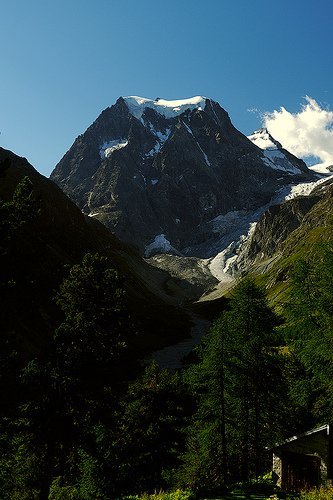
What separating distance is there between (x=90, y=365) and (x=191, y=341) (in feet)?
292

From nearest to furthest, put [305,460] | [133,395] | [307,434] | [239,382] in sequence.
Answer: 1. [307,434]
2. [305,460]
3. [239,382]
4. [133,395]

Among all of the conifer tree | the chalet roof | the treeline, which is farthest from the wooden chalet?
the conifer tree

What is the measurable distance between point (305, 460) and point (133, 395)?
10706mm

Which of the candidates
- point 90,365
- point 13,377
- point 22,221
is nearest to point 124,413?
point 90,365

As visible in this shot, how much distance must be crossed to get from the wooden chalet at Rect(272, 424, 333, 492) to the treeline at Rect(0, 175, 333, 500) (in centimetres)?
155

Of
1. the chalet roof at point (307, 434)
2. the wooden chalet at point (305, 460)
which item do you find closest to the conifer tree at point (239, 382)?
the chalet roof at point (307, 434)

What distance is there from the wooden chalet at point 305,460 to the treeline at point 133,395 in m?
1.55

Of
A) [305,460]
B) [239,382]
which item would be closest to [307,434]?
[305,460]

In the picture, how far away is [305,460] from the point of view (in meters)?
A: 24.6

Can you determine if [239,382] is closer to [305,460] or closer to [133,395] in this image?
[305,460]

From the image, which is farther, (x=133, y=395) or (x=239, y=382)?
(x=133, y=395)

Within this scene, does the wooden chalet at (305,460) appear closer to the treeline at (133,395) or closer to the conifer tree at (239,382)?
the treeline at (133,395)

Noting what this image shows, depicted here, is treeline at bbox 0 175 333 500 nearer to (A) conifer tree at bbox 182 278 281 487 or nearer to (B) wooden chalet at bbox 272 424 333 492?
(A) conifer tree at bbox 182 278 281 487

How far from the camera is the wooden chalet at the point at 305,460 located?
76.8 feet
